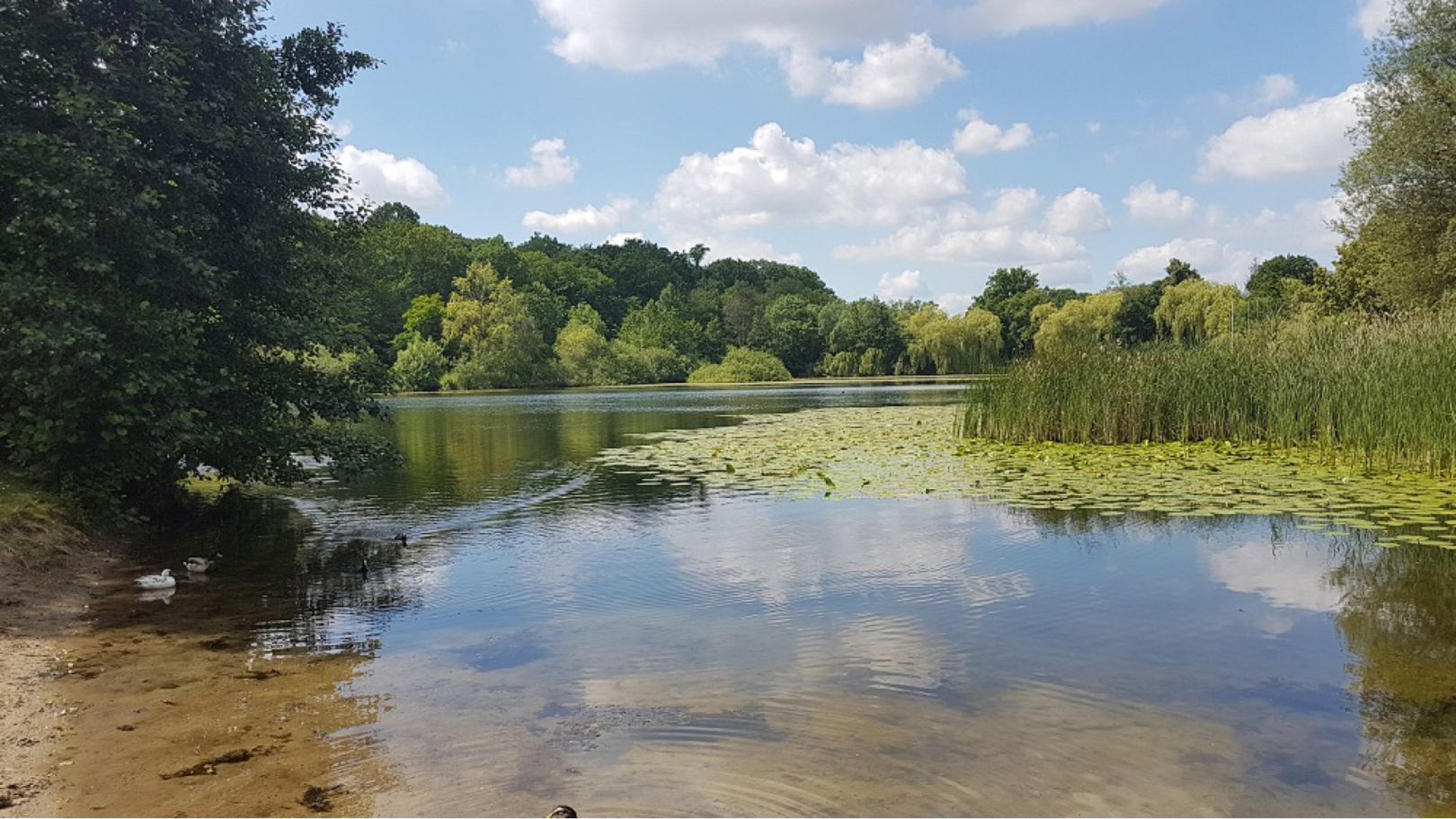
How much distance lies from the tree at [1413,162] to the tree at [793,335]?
5841cm

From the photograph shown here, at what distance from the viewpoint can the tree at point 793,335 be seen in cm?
8062

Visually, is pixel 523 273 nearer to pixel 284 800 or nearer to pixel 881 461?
pixel 881 461

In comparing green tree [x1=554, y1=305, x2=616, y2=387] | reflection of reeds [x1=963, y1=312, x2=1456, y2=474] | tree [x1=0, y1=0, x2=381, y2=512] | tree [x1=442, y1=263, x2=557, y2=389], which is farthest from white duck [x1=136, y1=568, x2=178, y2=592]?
green tree [x1=554, y1=305, x2=616, y2=387]

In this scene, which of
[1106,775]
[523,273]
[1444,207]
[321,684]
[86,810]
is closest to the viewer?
[86,810]

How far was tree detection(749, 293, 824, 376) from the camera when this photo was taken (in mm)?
80625

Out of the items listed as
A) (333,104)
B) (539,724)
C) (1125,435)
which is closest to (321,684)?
(539,724)

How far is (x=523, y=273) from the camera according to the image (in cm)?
8819

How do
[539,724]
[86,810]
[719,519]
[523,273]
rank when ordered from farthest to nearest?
1. [523,273]
2. [719,519]
3. [539,724]
4. [86,810]

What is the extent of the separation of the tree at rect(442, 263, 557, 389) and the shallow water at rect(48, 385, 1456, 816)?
5473cm

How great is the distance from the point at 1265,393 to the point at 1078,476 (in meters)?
4.45

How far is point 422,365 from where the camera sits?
61.7 m

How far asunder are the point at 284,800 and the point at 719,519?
6743 mm

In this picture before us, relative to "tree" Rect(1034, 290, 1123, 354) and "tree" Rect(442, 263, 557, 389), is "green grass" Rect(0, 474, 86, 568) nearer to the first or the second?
"tree" Rect(1034, 290, 1123, 354)

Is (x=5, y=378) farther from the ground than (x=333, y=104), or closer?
closer
